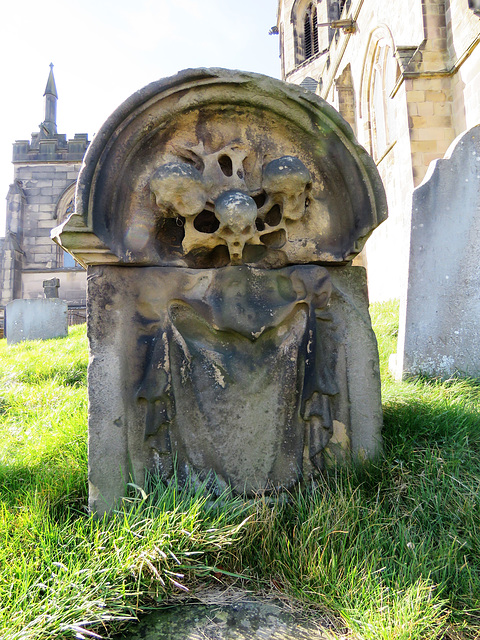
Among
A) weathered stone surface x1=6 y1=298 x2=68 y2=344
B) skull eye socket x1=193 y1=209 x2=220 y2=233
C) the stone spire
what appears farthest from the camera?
the stone spire

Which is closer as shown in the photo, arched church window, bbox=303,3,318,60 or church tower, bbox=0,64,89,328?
church tower, bbox=0,64,89,328

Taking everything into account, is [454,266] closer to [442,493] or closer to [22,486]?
[442,493]

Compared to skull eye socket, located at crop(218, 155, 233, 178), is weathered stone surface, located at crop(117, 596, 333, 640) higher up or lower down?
lower down

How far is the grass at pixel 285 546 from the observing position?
134cm

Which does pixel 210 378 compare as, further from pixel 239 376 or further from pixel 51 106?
pixel 51 106

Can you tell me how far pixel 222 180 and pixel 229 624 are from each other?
1.73 meters

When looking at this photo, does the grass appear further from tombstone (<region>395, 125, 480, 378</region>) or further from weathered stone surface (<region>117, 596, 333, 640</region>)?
tombstone (<region>395, 125, 480, 378</region>)

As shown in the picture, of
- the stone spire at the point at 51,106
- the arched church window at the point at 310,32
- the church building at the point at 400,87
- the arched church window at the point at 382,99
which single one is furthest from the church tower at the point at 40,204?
the arched church window at the point at 310,32

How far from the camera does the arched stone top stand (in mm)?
1982

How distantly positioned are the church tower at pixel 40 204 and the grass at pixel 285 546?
59.1 feet

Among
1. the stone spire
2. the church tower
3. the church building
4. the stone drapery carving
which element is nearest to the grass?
the stone drapery carving

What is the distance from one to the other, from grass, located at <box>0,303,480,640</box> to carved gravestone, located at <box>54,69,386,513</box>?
0.68 feet

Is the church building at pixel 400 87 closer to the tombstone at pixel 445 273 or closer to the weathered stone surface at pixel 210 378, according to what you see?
the tombstone at pixel 445 273

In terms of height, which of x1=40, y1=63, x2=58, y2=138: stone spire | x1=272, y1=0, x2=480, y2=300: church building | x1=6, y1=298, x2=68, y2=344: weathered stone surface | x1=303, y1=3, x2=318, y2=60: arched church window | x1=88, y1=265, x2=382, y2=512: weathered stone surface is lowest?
x1=88, y1=265, x2=382, y2=512: weathered stone surface
